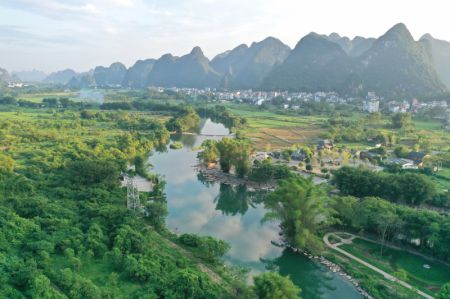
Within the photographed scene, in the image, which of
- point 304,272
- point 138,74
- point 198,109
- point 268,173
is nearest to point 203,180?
point 268,173

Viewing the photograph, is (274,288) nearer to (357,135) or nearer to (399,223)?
(399,223)

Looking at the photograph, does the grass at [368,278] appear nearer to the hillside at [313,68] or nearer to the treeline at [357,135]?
the treeline at [357,135]

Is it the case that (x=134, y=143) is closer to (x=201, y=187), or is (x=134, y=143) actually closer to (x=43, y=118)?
(x=201, y=187)

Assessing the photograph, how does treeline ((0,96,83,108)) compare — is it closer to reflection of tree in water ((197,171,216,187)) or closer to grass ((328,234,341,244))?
reflection of tree in water ((197,171,216,187))

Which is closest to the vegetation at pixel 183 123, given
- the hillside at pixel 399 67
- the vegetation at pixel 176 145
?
the vegetation at pixel 176 145

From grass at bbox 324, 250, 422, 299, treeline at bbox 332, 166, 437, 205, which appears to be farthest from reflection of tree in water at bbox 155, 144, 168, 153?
grass at bbox 324, 250, 422, 299

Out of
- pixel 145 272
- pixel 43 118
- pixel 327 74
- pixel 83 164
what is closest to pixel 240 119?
pixel 43 118
